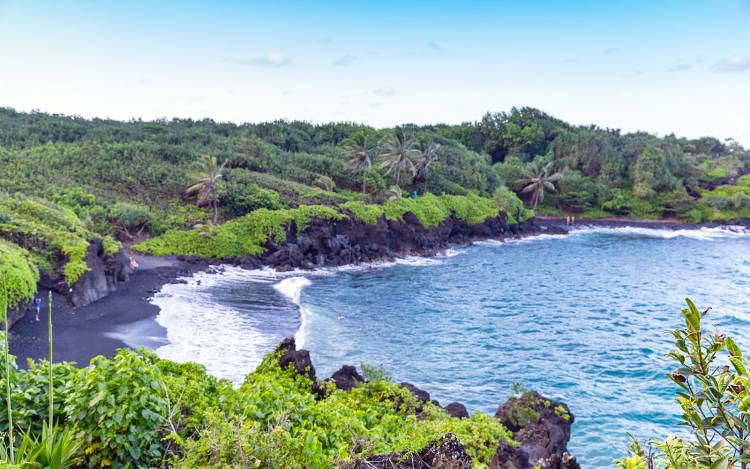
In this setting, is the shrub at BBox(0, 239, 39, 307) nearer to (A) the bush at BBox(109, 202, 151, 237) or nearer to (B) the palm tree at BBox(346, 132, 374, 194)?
(A) the bush at BBox(109, 202, 151, 237)

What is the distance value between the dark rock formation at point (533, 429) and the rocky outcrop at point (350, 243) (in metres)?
24.9

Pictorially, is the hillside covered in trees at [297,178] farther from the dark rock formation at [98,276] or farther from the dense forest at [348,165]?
the dark rock formation at [98,276]

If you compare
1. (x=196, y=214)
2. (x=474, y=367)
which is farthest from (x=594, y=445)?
(x=196, y=214)

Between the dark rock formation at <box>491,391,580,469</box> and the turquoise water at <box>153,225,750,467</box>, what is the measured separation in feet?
5.81

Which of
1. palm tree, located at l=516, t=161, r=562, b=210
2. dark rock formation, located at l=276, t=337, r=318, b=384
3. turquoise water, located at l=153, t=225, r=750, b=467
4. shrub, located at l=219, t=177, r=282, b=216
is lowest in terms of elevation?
turquoise water, located at l=153, t=225, r=750, b=467

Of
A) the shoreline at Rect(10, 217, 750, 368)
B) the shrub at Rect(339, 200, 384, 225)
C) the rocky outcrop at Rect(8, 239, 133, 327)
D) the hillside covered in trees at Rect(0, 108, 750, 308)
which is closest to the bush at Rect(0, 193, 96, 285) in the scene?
the hillside covered in trees at Rect(0, 108, 750, 308)

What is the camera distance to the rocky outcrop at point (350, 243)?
38.9 metres

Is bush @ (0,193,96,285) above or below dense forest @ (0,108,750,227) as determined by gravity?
below

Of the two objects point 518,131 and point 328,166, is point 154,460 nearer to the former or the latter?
point 328,166

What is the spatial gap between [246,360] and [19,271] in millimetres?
9620

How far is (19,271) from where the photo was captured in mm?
21422

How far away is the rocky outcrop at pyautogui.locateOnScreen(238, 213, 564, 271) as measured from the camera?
3888 cm

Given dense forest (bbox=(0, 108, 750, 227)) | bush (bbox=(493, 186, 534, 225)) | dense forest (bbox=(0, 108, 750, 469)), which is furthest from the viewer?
bush (bbox=(493, 186, 534, 225))

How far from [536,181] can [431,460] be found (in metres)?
68.8
